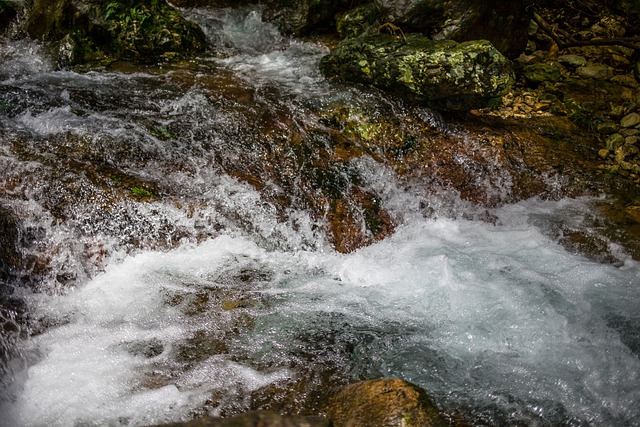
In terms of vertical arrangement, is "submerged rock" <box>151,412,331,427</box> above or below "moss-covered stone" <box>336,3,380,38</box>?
below

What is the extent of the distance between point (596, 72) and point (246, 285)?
6.19 meters

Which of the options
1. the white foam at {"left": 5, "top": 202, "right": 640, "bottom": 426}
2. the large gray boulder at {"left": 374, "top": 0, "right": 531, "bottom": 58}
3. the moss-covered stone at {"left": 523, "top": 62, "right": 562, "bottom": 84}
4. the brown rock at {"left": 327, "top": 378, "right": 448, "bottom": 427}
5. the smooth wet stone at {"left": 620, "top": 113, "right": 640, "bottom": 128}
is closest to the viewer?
the brown rock at {"left": 327, "top": 378, "right": 448, "bottom": 427}

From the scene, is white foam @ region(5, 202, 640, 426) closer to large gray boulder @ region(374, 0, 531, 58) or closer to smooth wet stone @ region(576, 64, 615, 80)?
large gray boulder @ region(374, 0, 531, 58)

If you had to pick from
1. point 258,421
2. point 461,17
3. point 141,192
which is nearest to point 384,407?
point 258,421

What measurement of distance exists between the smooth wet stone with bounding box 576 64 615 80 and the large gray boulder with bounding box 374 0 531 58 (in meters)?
1.15

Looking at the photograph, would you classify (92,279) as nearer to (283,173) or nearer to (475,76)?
(283,173)

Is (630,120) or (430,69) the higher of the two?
(430,69)

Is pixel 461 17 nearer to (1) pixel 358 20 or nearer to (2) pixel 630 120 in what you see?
(1) pixel 358 20

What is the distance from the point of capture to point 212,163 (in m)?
A: 4.91

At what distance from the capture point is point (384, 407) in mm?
2645

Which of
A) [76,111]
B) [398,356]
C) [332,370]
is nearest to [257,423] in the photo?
[332,370]

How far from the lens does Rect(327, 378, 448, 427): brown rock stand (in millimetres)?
2570

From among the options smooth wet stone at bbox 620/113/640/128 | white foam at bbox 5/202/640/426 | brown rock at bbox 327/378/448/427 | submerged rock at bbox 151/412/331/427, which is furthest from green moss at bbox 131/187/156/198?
smooth wet stone at bbox 620/113/640/128

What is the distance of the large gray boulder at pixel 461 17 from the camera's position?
21.0 ft
